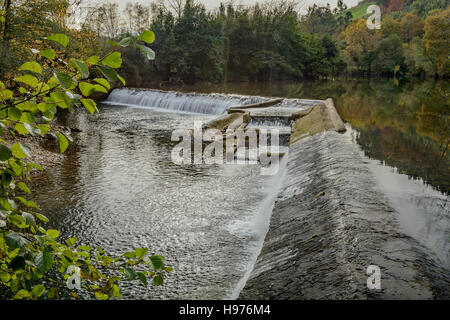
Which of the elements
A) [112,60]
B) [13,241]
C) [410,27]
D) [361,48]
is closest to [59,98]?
[112,60]

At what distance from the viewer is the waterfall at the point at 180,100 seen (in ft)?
70.7

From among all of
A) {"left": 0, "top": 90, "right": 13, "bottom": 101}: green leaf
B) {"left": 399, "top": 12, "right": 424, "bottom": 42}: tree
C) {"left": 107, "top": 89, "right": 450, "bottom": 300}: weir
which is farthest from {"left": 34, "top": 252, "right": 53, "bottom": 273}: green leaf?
{"left": 399, "top": 12, "right": 424, "bottom": 42}: tree

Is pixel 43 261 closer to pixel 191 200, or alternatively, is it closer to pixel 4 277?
pixel 4 277

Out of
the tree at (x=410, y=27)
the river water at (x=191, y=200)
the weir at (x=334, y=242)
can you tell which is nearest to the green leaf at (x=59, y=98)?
the weir at (x=334, y=242)

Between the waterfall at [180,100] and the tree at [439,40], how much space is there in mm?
34384

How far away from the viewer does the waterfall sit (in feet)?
70.7

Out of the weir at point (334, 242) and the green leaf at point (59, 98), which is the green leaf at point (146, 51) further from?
the weir at point (334, 242)

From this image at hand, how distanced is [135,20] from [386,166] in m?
37.0

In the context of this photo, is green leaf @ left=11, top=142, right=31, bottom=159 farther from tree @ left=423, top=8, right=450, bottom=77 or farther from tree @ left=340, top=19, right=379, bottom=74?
tree @ left=340, top=19, right=379, bottom=74

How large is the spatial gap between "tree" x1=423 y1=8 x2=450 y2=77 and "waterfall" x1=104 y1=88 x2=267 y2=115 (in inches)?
1354

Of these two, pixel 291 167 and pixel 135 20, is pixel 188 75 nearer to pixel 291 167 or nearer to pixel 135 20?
pixel 135 20
